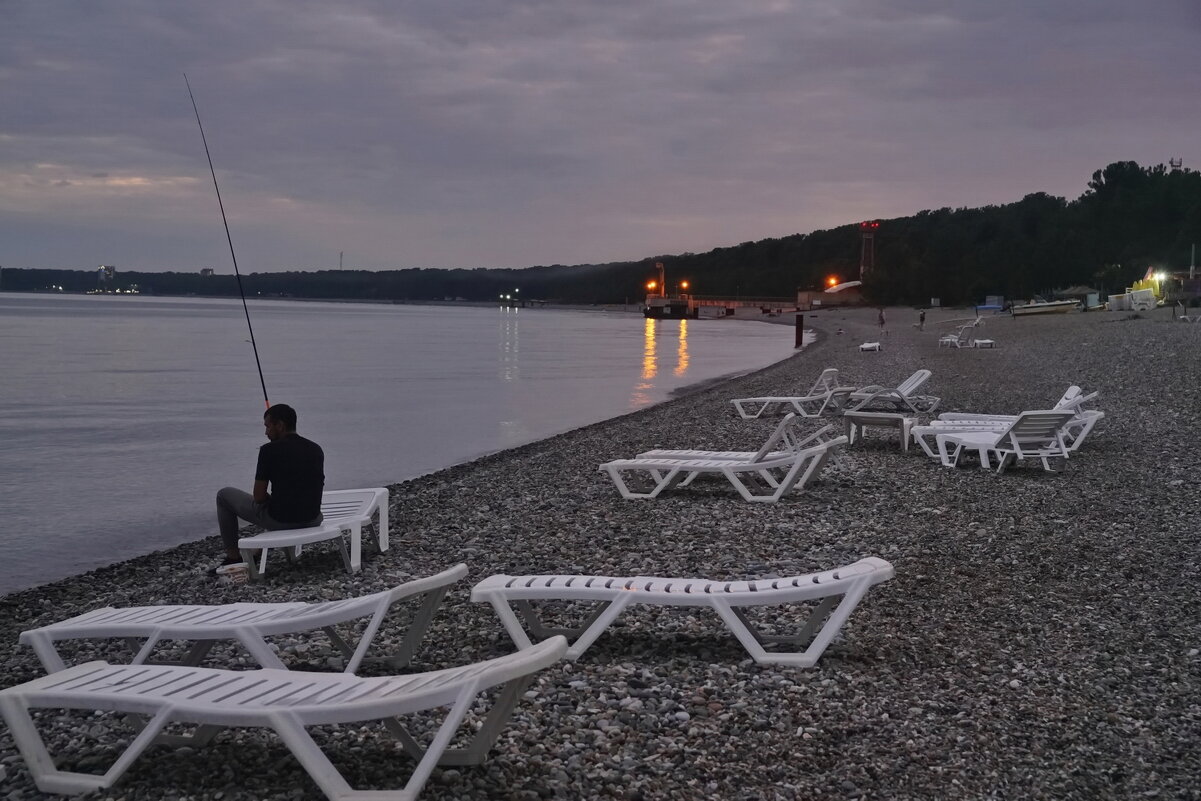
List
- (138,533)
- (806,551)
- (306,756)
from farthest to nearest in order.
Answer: (138,533), (806,551), (306,756)

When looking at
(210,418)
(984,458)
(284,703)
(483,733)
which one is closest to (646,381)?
(210,418)

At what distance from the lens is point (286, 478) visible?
664 cm

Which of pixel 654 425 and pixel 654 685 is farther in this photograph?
pixel 654 425

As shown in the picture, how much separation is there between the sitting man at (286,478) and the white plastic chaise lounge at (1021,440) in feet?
20.6

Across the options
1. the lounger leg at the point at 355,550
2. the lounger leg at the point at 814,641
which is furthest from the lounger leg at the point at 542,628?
the lounger leg at the point at 355,550

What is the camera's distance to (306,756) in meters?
3.12

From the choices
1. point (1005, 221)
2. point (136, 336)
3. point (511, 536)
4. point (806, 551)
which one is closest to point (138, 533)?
point (511, 536)

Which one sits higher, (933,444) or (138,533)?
(933,444)

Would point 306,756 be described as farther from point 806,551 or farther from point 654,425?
point 654,425

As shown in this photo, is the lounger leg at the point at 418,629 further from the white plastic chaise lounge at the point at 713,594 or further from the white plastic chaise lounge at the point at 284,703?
the white plastic chaise lounge at the point at 284,703

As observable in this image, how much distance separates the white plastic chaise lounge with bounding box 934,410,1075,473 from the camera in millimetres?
9844

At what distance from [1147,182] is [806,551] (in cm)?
11639

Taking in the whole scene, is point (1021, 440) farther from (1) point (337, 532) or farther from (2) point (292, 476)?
(2) point (292, 476)

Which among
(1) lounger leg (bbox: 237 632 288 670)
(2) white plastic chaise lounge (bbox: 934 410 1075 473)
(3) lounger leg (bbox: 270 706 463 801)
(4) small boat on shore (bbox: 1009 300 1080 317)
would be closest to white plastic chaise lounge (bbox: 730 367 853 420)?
(2) white plastic chaise lounge (bbox: 934 410 1075 473)
